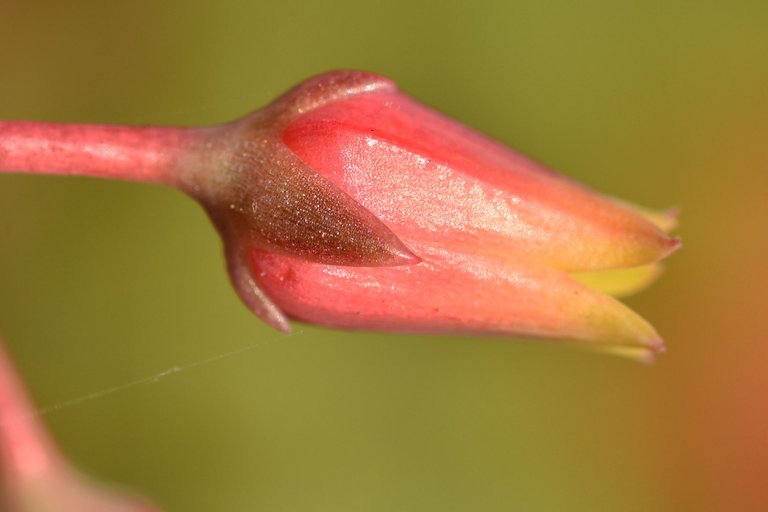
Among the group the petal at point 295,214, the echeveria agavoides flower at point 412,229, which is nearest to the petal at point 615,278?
the echeveria agavoides flower at point 412,229

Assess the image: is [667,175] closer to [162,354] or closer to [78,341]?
[162,354]

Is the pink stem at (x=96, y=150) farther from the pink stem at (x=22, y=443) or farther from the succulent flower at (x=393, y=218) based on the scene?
the pink stem at (x=22, y=443)

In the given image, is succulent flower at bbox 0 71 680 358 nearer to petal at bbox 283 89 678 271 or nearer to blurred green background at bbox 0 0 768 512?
petal at bbox 283 89 678 271

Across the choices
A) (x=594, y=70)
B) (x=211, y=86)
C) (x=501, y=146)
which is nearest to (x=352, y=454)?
(x=211, y=86)

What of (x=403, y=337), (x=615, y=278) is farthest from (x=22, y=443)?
(x=403, y=337)

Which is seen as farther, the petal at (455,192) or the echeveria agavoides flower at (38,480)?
the echeveria agavoides flower at (38,480)

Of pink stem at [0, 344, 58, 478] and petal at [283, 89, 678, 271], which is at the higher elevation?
petal at [283, 89, 678, 271]

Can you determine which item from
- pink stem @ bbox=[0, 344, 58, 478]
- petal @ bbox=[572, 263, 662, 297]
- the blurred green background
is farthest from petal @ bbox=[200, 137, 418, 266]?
the blurred green background

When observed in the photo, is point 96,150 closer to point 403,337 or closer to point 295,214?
point 295,214
